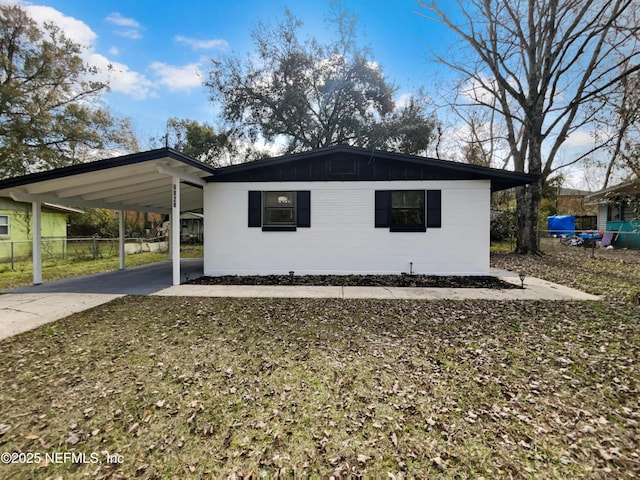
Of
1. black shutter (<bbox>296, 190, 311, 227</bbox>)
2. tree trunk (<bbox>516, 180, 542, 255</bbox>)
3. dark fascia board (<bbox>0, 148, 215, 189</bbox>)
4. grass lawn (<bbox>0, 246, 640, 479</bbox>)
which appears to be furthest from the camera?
tree trunk (<bbox>516, 180, 542, 255</bbox>)

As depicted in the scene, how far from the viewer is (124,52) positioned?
45.2ft

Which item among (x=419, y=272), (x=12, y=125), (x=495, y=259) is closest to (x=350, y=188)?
(x=419, y=272)

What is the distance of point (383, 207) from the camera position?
27.1 ft

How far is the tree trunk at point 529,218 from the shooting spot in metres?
13.4

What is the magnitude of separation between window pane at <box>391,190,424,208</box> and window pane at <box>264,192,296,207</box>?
2.83 metres

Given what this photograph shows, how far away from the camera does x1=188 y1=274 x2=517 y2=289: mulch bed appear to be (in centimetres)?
739

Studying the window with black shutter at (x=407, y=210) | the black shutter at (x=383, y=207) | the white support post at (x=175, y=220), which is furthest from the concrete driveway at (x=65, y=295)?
the window with black shutter at (x=407, y=210)

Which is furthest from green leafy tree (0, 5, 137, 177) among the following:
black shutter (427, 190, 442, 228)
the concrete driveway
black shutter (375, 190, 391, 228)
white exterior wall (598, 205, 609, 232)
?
white exterior wall (598, 205, 609, 232)

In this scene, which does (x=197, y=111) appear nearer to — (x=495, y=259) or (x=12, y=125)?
(x=12, y=125)

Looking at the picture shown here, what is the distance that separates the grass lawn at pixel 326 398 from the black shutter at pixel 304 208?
13.2 ft

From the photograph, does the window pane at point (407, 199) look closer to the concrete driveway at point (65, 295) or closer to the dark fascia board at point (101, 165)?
the dark fascia board at point (101, 165)

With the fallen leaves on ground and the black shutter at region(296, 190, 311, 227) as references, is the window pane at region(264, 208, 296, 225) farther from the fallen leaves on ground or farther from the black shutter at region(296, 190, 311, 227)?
the fallen leaves on ground

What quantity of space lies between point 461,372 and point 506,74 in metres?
16.1

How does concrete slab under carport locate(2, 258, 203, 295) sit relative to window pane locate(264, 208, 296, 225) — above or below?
below
